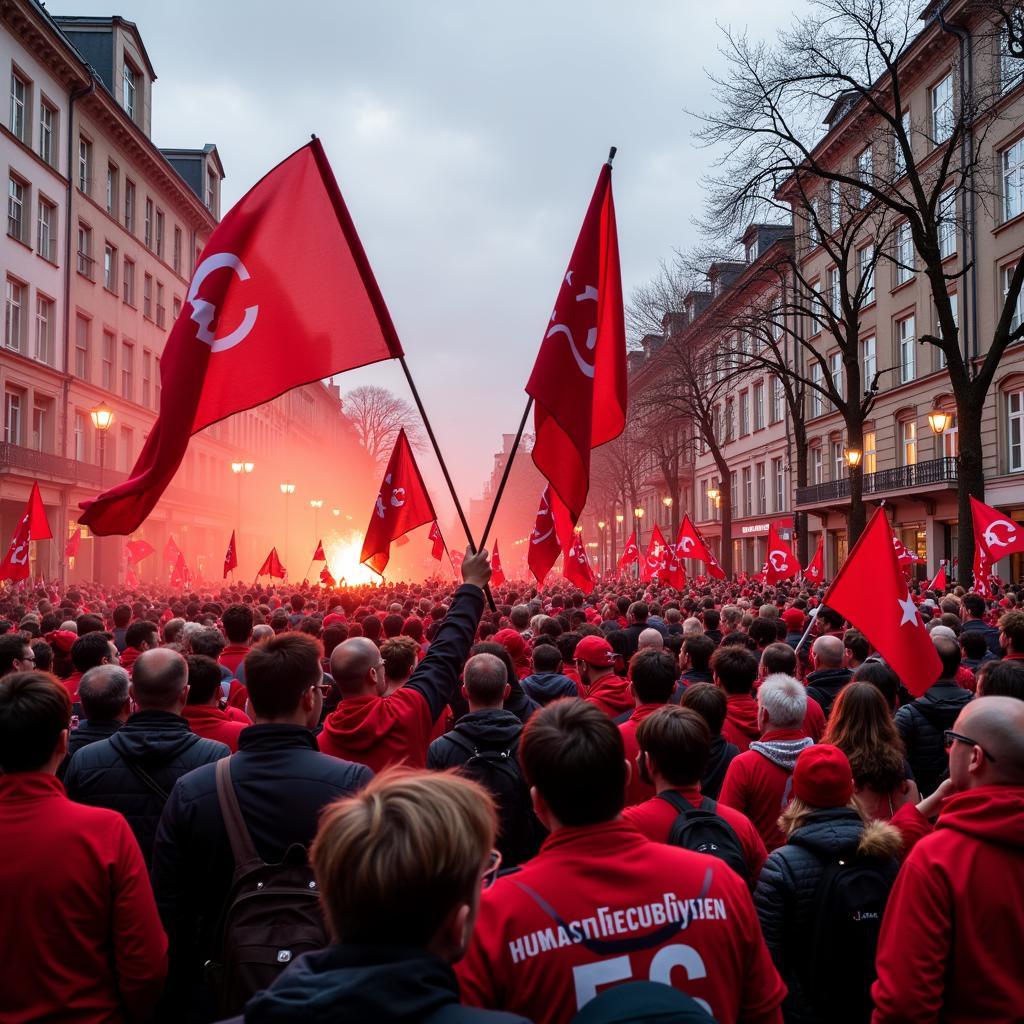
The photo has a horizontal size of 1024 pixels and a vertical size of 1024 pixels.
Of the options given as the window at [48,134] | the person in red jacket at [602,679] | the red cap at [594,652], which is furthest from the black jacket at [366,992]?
the window at [48,134]

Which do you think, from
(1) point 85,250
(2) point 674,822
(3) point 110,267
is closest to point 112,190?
(3) point 110,267

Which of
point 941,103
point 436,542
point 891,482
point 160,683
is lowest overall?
point 160,683

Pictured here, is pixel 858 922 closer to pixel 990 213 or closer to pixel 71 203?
pixel 990 213

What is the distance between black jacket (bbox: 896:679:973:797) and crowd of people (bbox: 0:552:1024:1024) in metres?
1.55

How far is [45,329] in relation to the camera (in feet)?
116

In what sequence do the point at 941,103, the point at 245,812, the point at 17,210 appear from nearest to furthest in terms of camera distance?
the point at 245,812 < the point at 941,103 < the point at 17,210

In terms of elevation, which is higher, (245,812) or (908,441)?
(908,441)

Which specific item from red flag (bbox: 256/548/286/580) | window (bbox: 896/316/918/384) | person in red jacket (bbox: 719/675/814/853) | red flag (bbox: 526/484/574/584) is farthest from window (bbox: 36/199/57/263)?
person in red jacket (bbox: 719/675/814/853)

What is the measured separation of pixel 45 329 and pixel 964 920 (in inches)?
1508

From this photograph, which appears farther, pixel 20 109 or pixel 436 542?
pixel 20 109

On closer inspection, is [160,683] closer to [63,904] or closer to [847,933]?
[63,904]

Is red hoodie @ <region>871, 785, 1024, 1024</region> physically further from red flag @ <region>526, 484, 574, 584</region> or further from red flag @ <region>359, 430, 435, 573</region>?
red flag @ <region>359, 430, 435, 573</region>

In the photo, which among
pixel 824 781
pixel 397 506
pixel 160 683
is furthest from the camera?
pixel 397 506

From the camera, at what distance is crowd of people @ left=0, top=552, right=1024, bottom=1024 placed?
1.73 m
